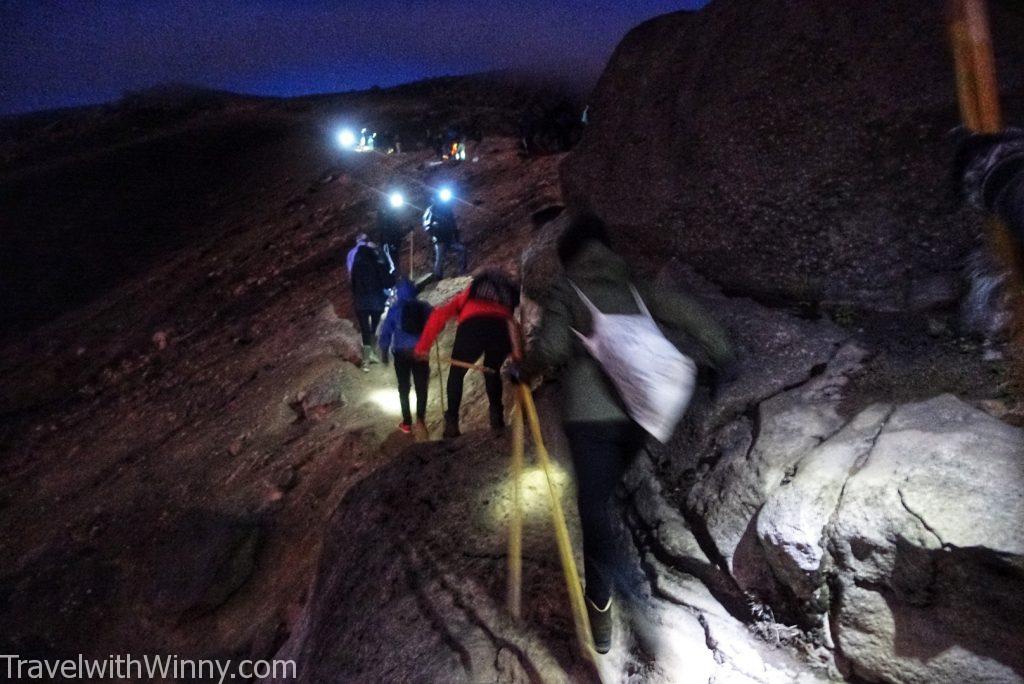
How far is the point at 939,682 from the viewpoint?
218 cm

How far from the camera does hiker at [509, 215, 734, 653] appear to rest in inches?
101

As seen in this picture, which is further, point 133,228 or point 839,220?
Answer: point 133,228

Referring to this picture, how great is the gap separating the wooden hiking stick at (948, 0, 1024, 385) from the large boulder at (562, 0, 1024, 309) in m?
0.08

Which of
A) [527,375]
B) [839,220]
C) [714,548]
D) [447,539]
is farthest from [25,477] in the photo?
[839,220]

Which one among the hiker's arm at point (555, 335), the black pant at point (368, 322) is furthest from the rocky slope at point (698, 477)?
the hiker's arm at point (555, 335)

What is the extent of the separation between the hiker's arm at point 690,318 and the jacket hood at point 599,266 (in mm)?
140

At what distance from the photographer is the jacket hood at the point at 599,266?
2.56 meters

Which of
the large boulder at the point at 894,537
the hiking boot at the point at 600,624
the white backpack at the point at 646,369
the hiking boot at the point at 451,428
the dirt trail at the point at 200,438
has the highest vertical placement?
the white backpack at the point at 646,369

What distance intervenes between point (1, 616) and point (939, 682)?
9.60m

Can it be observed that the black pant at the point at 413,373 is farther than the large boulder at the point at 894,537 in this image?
Yes

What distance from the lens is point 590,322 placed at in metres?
2.54

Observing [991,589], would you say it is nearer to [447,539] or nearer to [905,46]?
[447,539]

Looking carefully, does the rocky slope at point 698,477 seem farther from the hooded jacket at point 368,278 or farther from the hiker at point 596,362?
the hooded jacket at point 368,278

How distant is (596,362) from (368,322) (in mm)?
6307
